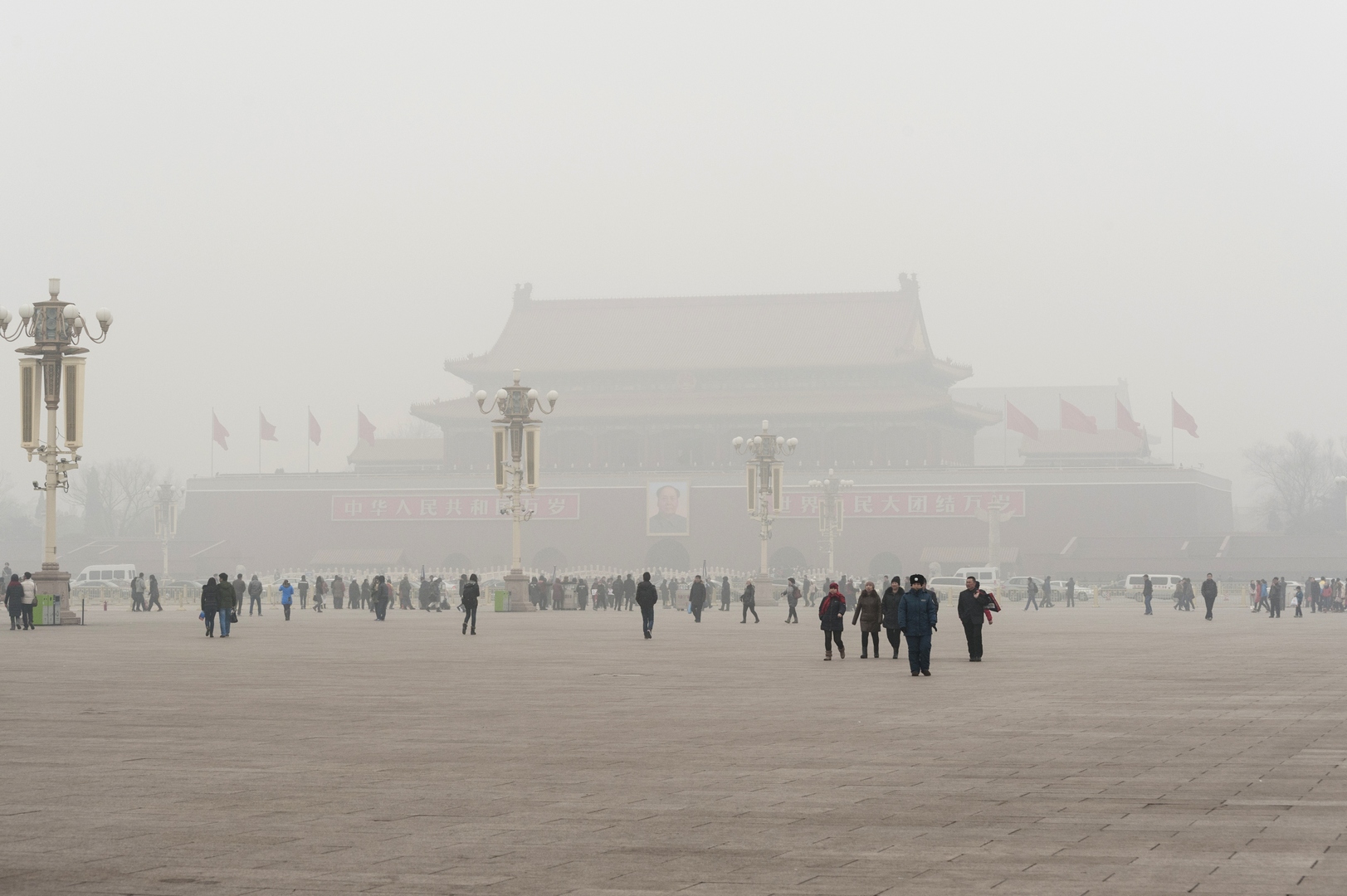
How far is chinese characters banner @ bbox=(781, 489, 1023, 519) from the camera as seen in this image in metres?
66.5

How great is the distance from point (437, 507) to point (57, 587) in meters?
41.8

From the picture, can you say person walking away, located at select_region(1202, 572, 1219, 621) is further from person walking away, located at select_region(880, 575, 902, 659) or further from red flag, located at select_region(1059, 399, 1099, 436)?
red flag, located at select_region(1059, 399, 1099, 436)

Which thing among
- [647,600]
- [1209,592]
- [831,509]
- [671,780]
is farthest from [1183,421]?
[671,780]

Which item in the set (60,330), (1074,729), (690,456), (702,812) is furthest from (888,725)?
(690,456)

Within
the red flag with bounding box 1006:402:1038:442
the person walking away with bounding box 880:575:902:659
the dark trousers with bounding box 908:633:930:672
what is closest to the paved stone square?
the dark trousers with bounding box 908:633:930:672

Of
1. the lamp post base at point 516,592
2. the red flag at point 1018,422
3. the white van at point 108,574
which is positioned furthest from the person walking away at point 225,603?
the red flag at point 1018,422

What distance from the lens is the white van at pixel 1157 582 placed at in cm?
5744

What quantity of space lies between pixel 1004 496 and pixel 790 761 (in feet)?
194

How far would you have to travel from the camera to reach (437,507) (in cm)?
7019

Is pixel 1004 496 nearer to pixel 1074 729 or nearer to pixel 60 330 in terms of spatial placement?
pixel 60 330

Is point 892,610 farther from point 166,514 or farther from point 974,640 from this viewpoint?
point 166,514

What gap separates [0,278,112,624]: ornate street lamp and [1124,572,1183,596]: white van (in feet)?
124

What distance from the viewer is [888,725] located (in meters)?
10.7

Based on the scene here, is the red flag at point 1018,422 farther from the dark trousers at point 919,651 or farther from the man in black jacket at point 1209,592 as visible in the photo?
the dark trousers at point 919,651
